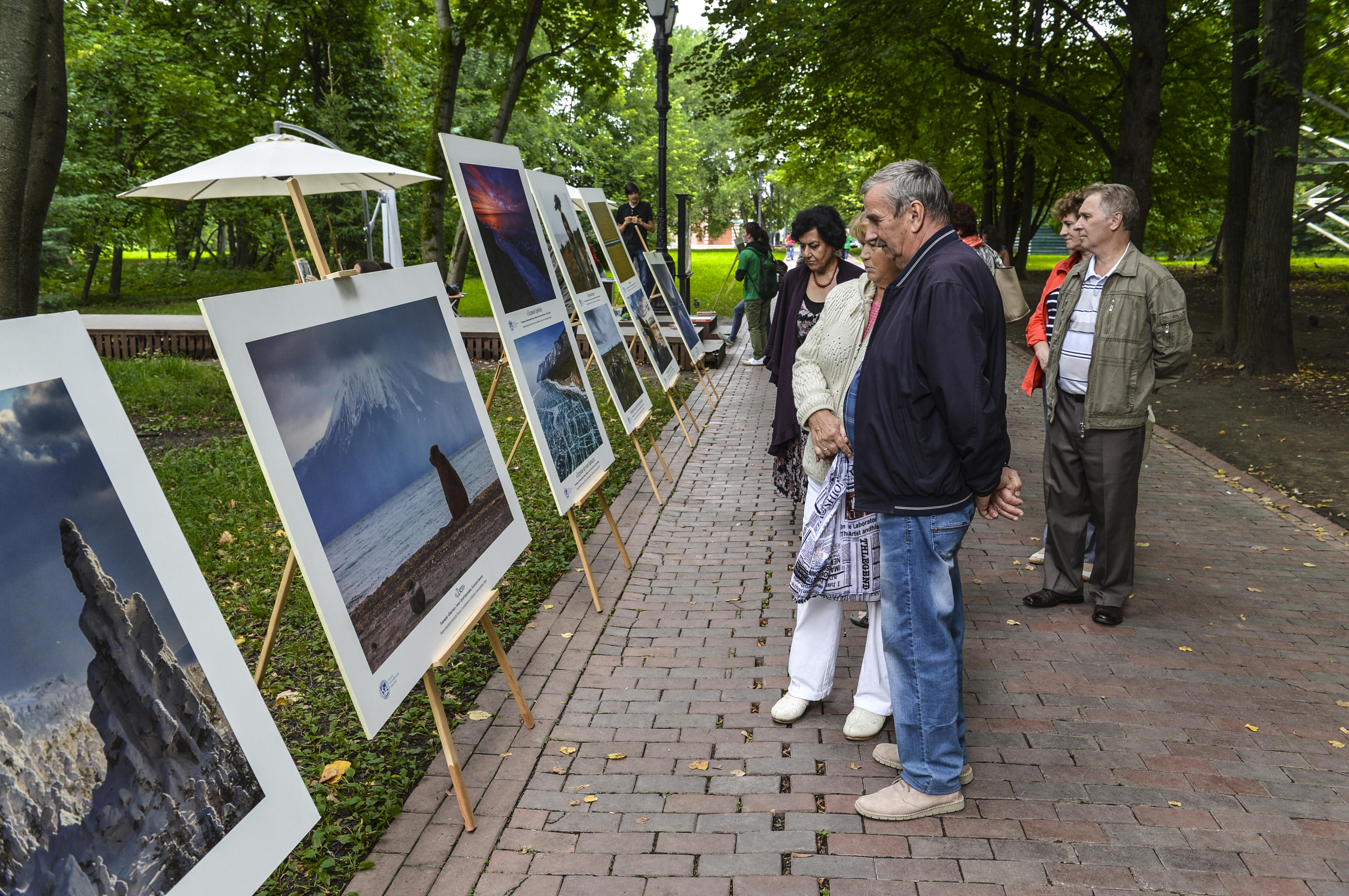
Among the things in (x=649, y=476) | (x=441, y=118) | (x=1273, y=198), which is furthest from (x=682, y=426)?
(x=441, y=118)

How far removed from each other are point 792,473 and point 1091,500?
1774 mm

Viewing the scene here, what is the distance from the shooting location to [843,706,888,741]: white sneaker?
150 inches

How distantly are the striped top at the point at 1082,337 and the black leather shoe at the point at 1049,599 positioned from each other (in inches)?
44.5

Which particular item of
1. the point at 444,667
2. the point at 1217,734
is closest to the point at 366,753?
the point at 444,667

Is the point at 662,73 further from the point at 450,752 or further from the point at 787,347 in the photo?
the point at 450,752

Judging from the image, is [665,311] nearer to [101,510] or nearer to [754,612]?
[754,612]

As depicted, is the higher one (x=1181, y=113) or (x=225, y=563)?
(x=1181, y=113)

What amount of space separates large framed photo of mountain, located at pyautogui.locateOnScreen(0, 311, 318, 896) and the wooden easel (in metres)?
0.66

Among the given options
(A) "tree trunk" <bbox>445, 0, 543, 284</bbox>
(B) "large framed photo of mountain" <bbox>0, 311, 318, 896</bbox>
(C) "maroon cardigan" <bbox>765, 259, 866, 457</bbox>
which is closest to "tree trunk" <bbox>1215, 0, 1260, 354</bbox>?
(C) "maroon cardigan" <bbox>765, 259, 866, 457</bbox>

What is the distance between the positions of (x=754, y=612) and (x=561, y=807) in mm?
2053

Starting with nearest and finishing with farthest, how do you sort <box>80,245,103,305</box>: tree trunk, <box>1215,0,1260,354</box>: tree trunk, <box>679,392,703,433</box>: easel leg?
<box>679,392,703,433</box>: easel leg, <box>1215,0,1260,354</box>: tree trunk, <box>80,245,103,305</box>: tree trunk

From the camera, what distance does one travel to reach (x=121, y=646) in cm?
183

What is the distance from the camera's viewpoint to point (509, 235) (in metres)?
5.04

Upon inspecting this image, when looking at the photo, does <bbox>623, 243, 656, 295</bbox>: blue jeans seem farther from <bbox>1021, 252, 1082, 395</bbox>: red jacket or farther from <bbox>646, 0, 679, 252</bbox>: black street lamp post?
<bbox>1021, 252, 1082, 395</bbox>: red jacket
